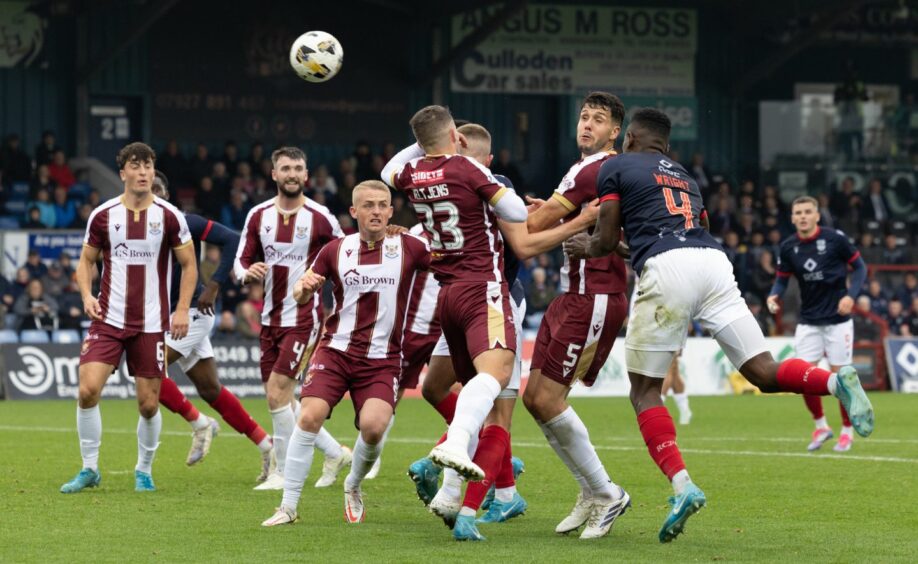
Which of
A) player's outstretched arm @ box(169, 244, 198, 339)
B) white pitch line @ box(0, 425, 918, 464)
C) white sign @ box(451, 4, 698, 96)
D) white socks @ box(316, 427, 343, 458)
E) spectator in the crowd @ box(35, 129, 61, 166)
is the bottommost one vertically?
white pitch line @ box(0, 425, 918, 464)

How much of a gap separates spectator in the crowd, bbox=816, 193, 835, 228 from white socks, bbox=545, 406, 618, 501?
24.7 meters

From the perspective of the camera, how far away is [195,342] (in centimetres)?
1214

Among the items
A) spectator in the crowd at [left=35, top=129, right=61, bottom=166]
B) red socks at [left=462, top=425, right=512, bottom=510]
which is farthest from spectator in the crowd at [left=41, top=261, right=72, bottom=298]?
red socks at [left=462, top=425, right=512, bottom=510]

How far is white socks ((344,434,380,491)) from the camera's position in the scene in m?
9.07

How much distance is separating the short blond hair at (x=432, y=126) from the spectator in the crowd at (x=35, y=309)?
53.1 ft

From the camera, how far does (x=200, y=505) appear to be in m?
9.98

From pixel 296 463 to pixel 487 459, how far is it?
3.54ft

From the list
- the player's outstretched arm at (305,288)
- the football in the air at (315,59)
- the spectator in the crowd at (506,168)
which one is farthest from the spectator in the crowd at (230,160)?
the player's outstretched arm at (305,288)

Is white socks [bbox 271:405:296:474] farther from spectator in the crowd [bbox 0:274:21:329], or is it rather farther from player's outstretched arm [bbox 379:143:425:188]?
spectator in the crowd [bbox 0:274:21:329]

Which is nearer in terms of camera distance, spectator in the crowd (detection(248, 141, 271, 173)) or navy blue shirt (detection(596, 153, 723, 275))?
navy blue shirt (detection(596, 153, 723, 275))

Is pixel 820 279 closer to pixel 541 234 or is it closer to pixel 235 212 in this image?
pixel 541 234

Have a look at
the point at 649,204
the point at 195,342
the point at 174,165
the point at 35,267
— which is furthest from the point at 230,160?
the point at 649,204

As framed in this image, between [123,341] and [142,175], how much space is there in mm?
1115

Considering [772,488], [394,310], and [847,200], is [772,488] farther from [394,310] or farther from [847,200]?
[847,200]
